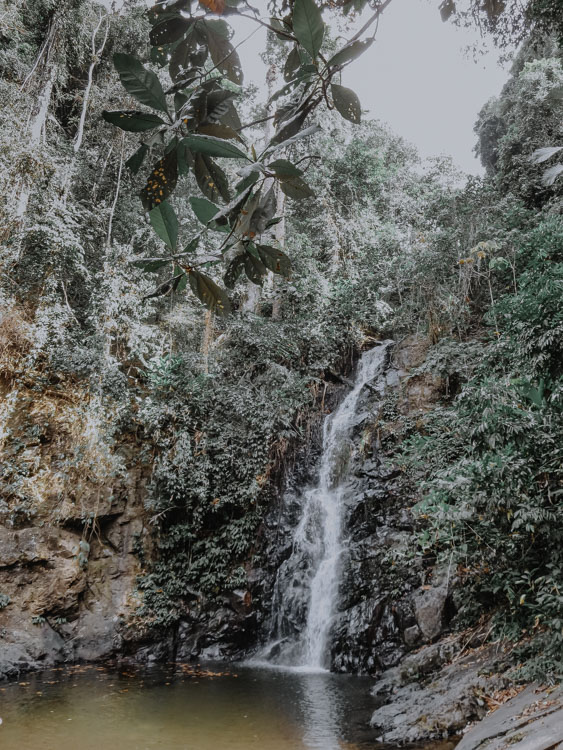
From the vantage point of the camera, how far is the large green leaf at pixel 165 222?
1.26 meters

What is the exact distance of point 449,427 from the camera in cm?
633

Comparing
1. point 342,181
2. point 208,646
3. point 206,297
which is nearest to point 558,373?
point 206,297

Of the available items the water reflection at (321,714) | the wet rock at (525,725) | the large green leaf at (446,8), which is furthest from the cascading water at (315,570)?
the large green leaf at (446,8)

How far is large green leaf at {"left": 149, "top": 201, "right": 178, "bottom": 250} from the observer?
4.13 feet

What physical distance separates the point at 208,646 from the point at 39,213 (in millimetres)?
8126

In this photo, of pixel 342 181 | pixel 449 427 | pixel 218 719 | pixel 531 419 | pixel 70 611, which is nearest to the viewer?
pixel 531 419

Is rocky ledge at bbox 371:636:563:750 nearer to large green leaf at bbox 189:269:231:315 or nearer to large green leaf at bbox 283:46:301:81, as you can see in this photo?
large green leaf at bbox 189:269:231:315

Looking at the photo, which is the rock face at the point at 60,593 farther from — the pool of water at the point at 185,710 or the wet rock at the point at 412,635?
the wet rock at the point at 412,635

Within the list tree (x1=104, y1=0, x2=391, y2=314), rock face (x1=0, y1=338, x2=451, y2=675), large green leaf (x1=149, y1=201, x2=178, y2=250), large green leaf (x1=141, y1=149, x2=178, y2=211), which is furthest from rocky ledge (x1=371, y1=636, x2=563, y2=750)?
large green leaf (x1=141, y1=149, x2=178, y2=211)

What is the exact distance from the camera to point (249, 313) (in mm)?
10211

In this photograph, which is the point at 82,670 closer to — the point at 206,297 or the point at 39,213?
the point at 206,297

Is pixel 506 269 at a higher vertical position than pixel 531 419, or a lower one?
higher

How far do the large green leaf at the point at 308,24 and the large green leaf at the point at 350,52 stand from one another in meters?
0.08

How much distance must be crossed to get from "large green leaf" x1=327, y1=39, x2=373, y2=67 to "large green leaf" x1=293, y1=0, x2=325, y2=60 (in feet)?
0.25
